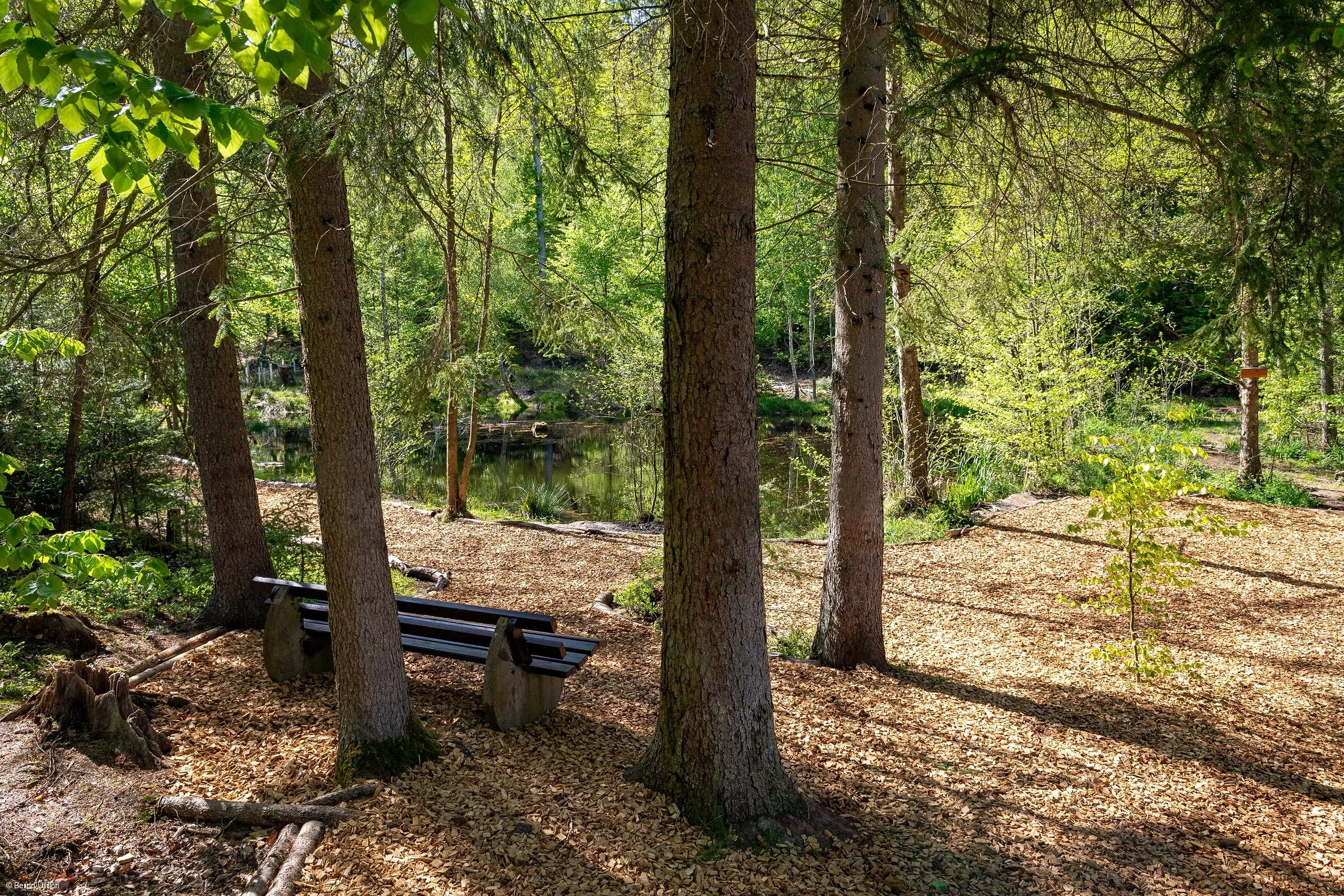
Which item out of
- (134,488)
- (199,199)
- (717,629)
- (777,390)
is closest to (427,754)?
(717,629)

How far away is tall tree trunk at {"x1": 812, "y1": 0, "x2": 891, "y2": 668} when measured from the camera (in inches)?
194

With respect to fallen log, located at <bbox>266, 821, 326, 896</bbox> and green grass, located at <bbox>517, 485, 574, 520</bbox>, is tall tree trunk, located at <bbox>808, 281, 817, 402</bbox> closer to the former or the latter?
green grass, located at <bbox>517, 485, 574, 520</bbox>

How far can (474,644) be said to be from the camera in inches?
163

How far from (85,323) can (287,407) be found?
19825mm

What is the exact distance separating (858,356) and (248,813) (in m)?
3.99

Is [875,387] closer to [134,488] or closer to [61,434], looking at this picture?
[134,488]

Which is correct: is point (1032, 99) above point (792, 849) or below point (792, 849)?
above

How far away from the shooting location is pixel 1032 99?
18.0ft

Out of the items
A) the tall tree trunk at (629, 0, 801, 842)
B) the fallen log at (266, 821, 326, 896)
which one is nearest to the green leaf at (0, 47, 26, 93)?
the tall tree trunk at (629, 0, 801, 842)

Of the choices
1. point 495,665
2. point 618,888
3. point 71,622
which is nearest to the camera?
point 618,888

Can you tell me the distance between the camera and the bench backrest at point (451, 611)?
4203 millimetres

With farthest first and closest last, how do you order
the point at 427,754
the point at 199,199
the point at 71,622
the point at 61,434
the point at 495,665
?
the point at 61,434 → the point at 199,199 → the point at 71,622 → the point at 495,665 → the point at 427,754

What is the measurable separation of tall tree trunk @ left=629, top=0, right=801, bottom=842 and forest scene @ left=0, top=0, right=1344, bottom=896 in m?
0.02

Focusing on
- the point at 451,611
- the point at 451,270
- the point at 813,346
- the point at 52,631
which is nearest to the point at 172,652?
the point at 52,631
